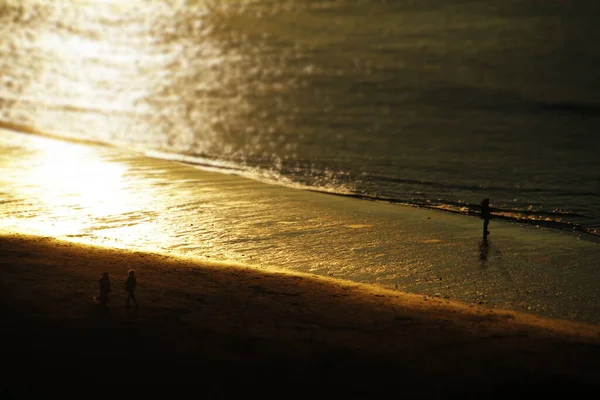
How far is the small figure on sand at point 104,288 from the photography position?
1142 centimetres

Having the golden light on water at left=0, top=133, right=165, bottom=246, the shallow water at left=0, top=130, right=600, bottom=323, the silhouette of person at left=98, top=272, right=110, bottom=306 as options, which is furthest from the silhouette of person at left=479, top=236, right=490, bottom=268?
the silhouette of person at left=98, top=272, right=110, bottom=306

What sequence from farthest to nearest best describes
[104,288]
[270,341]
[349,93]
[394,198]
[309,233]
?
[349,93]
[394,198]
[309,233]
[104,288]
[270,341]

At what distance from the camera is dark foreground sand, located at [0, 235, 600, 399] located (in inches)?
390

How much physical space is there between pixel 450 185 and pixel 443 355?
12.8 meters

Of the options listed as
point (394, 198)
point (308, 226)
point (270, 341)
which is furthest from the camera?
point (394, 198)

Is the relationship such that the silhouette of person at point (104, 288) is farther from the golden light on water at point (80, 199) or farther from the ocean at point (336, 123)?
the golden light on water at point (80, 199)

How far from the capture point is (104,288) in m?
11.5

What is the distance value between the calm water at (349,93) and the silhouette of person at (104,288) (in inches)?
443

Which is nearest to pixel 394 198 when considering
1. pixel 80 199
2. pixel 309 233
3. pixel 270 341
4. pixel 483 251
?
pixel 309 233

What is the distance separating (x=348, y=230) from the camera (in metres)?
Answer: 17.3

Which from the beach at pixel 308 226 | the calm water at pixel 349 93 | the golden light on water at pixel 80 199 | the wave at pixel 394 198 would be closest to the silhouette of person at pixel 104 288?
the beach at pixel 308 226

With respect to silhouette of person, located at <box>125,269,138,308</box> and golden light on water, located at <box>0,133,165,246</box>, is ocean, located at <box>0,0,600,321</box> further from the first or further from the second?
silhouette of person, located at <box>125,269,138,308</box>

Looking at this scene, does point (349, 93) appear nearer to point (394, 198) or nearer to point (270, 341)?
point (394, 198)

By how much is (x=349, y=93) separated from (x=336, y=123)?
22.8 feet
